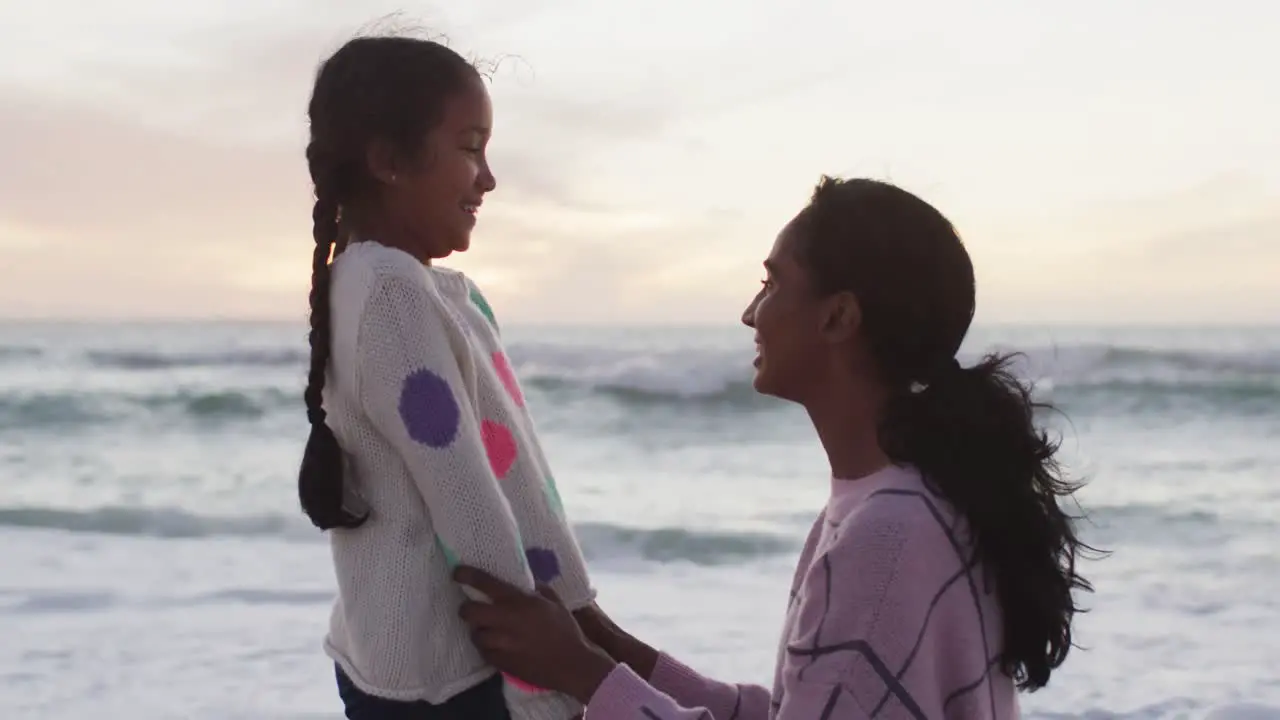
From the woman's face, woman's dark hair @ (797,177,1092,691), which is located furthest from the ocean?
the woman's face

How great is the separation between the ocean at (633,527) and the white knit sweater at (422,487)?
24.8 inches

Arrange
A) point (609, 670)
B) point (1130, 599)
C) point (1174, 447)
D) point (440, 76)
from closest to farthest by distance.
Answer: point (609, 670) → point (440, 76) → point (1130, 599) → point (1174, 447)

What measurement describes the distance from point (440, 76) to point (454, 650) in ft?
2.23

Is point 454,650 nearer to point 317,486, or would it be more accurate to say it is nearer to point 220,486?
point 317,486

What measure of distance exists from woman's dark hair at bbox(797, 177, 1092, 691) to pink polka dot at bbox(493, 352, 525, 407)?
41 cm

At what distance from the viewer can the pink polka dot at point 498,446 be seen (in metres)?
1.63

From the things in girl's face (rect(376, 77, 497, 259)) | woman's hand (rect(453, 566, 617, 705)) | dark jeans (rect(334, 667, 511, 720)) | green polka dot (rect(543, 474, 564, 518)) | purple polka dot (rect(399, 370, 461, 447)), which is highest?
girl's face (rect(376, 77, 497, 259))

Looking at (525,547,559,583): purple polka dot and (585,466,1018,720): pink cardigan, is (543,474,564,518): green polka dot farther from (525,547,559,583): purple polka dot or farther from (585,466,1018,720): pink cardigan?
(585,466,1018,720): pink cardigan

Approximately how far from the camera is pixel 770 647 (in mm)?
5012

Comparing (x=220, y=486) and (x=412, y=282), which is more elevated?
(x=412, y=282)

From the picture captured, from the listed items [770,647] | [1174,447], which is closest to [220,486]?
[770,647]

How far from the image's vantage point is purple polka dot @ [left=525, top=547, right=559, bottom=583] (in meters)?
1.63

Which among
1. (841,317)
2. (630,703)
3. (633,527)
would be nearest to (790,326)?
(841,317)

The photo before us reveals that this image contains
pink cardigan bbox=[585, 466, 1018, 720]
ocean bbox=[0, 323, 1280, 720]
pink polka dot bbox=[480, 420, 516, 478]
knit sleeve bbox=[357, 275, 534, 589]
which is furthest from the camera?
ocean bbox=[0, 323, 1280, 720]
